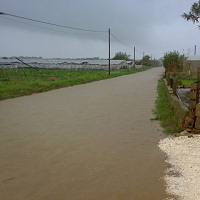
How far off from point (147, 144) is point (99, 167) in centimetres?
181

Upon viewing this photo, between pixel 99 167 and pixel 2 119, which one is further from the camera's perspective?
pixel 2 119

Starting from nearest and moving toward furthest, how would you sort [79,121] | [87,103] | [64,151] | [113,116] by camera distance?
[64,151], [79,121], [113,116], [87,103]

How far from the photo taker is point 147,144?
6.33 metres

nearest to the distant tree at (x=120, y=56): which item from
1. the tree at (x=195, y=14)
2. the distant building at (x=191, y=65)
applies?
the distant building at (x=191, y=65)

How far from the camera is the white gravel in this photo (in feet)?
13.0

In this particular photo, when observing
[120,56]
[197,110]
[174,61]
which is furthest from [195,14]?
[120,56]

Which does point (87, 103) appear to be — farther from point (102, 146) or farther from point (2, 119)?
point (102, 146)

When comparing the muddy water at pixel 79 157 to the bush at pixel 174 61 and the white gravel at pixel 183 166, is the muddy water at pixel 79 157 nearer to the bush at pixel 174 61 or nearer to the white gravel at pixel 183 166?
the white gravel at pixel 183 166

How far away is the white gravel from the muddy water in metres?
0.19

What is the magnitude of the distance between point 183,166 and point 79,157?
2062 millimetres

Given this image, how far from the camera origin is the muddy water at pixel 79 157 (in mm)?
4102

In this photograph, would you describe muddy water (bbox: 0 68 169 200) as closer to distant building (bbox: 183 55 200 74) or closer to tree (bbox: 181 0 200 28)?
tree (bbox: 181 0 200 28)

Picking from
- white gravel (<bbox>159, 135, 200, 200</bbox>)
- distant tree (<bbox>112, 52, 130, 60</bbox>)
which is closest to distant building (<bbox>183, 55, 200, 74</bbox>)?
white gravel (<bbox>159, 135, 200, 200</bbox>)

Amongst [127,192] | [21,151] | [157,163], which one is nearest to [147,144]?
[157,163]
